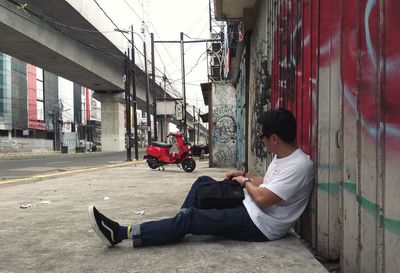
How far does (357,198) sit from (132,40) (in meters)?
24.4

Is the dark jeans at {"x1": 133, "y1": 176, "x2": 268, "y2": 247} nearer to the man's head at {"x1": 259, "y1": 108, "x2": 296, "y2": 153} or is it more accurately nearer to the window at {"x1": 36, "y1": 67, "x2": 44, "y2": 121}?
the man's head at {"x1": 259, "y1": 108, "x2": 296, "y2": 153}

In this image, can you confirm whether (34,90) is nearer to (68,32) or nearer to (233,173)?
(68,32)

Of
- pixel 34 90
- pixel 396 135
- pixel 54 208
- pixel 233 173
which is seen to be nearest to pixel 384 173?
pixel 396 135

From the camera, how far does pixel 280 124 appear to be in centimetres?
343

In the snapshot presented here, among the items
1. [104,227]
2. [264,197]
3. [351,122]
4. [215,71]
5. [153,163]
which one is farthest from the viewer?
[215,71]

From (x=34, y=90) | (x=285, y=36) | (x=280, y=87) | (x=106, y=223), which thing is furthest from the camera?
(x=34, y=90)

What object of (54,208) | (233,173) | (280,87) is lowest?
(54,208)

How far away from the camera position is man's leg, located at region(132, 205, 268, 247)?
3.54 metres

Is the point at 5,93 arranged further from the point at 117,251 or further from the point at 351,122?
the point at 351,122

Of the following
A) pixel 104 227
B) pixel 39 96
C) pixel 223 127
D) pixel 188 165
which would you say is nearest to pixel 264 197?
pixel 104 227

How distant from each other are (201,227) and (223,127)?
1244 centimetres

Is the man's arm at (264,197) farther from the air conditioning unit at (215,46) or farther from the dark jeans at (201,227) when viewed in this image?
the air conditioning unit at (215,46)

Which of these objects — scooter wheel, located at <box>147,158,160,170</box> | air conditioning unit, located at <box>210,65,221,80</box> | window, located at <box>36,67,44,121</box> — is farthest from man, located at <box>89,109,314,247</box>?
window, located at <box>36,67,44,121</box>

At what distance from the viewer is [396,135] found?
2.09m
